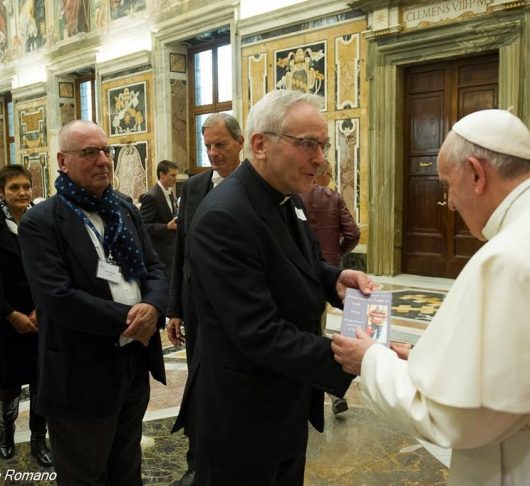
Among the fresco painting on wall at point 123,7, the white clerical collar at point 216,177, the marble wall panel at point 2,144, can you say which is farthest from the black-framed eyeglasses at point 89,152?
the marble wall panel at point 2,144

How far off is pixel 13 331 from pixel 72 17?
14166mm

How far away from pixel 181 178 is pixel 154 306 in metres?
10.8

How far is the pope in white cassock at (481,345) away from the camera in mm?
1305

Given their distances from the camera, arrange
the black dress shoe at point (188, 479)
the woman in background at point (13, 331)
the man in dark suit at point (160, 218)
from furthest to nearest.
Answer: the man in dark suit at point (160, 218)
the woman in background at point (13, 331)
the black dress shoe at point (188, 479)

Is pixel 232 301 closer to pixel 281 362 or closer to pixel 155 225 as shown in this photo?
pixel 281 362

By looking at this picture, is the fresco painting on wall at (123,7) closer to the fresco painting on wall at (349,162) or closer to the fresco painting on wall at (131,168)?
the fresco painting on wall at (131,168)

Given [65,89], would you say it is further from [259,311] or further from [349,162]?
[259,311]

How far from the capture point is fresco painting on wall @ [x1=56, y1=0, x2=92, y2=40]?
1506cm

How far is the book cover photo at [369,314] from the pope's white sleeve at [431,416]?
0.28m

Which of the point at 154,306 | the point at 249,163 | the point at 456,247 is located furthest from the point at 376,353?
the point at 456,247

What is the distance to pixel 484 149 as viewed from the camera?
1499 mm

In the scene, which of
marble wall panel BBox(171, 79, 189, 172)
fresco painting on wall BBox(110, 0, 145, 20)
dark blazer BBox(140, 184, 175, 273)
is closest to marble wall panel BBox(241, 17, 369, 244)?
Answer: dark blazer BBox(140, 184, 175, 273)

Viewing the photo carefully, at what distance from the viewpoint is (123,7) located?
13.8m

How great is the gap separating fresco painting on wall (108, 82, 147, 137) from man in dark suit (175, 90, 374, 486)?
12.2 metres
